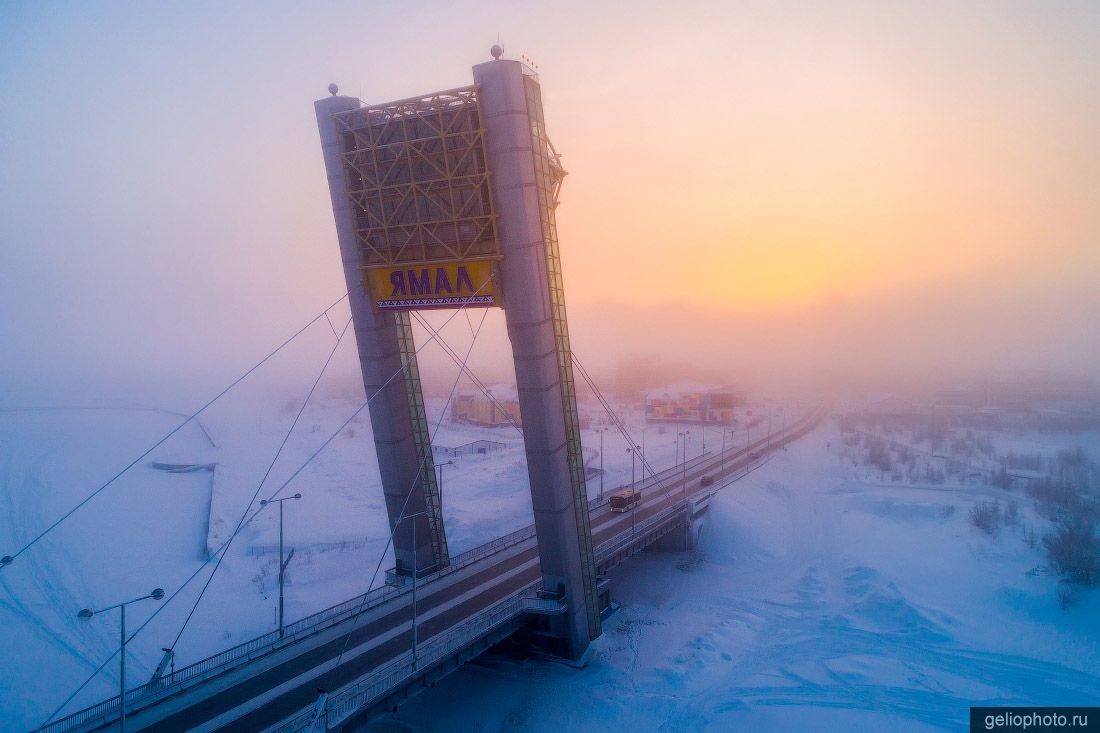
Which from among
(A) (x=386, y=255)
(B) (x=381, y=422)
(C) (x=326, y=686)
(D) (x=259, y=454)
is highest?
(A) (x=386, y=255)

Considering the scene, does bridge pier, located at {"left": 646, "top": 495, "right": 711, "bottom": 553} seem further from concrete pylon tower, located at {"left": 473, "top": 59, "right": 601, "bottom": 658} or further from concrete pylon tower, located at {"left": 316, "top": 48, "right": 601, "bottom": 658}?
concrete pylon tower, located at {"left": 473, "top": 59, "right": 601, "bottom": 658}

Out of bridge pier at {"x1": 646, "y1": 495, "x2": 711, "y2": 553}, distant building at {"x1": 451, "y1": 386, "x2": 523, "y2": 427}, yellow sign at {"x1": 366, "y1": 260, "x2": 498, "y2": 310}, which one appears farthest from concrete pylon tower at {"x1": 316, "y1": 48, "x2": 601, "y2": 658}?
distant building at {"x1": 451, "y1": 386, "x2": 523, "y2": 427}

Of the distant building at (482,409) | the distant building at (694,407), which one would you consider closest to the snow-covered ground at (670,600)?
the distant building at (482,409)

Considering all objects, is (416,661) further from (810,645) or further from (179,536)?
(179,536)

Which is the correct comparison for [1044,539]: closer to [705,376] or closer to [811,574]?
[811,574]

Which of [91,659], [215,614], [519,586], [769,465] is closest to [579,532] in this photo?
[519,586]

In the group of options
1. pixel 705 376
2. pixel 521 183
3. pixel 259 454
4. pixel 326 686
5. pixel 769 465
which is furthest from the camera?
pixel 705 376

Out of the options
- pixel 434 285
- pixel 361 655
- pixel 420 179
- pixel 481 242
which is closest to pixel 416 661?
pixel 361 655
